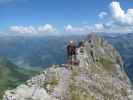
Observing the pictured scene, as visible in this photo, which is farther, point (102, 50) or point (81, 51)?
point (102, 50)

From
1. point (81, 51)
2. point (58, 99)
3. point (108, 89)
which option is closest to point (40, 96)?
point (58, 99)

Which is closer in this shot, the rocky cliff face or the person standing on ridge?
the rocky cliff face

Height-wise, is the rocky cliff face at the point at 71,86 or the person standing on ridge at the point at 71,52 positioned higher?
the person standing on ridge at the point at 71,52

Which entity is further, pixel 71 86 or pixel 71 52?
pixel 71 52

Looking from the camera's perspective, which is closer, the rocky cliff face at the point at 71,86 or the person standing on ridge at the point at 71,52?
the rocky cliff face at the point at 71,86

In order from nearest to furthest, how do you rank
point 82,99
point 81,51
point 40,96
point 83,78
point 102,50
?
point 40,96
point 82,99
point 83,78
point 81,51
point 102,50

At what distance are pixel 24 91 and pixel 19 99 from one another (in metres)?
1.73

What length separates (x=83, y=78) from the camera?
53.1 meters

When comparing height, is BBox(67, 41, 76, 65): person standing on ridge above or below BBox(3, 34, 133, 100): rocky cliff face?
above

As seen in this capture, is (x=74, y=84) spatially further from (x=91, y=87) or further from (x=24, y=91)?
(x=24, y=91)

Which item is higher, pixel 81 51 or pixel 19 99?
pixel 81 51

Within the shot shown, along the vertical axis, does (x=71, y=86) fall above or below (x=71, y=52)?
below

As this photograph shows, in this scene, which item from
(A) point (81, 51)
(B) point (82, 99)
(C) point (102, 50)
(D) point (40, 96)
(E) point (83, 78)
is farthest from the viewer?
(C) point (102, 50)

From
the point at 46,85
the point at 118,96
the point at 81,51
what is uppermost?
the point at 81,51
